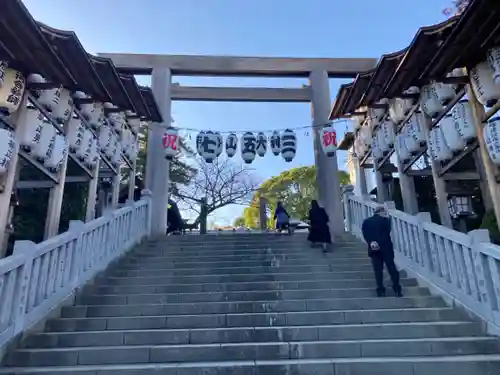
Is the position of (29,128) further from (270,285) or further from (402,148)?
(402,148)

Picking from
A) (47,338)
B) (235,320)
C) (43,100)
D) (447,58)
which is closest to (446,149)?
(447,58)

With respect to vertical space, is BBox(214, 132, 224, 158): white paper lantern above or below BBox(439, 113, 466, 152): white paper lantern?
above

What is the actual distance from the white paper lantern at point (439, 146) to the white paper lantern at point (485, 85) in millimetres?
1044

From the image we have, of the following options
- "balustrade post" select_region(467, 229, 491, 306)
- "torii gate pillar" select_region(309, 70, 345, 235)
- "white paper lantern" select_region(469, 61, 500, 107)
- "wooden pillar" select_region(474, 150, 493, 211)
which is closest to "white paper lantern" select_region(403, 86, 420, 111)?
"wooden pillar" select_region(474, 150, 493, 211)

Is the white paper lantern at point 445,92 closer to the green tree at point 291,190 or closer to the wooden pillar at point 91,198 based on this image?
the wooden pillar at point 91,198

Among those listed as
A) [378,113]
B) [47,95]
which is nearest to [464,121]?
[378,113]

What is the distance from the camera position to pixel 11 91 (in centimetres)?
494

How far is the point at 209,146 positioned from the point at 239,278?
446 centimetres

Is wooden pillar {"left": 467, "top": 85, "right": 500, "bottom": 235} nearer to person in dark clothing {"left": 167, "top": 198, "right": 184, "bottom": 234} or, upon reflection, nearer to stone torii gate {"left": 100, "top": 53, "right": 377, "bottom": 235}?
stone torii gate {"left": 100, "top": 53, "right": 377, "bottom": 235}

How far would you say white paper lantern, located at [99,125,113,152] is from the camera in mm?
8320

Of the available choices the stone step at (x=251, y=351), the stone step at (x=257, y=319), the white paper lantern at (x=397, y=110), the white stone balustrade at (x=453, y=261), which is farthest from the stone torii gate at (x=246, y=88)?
the stone step at (x=251, y=351)

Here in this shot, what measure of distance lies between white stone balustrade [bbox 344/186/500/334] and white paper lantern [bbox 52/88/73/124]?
6.28 m

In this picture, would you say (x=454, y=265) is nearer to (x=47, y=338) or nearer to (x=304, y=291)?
(x=304, y=291)

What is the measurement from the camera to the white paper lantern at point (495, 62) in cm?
464
